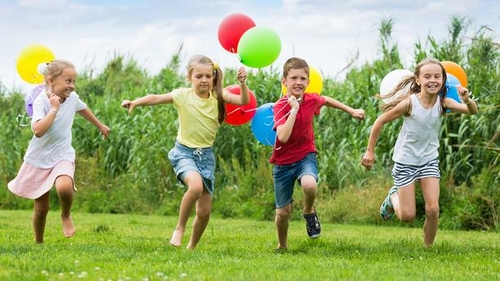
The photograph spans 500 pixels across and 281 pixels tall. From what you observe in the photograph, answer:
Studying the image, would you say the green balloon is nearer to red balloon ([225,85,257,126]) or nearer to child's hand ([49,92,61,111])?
red balloon ([225,85,257,126])

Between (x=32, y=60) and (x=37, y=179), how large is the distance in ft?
7.58

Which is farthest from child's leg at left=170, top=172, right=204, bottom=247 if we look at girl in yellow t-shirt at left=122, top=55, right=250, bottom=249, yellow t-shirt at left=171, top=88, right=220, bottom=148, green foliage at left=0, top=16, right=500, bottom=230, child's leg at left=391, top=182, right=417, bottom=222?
green foliage at left=0, top=16, right=500, bottom=230

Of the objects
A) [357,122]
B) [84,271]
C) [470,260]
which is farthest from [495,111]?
[84,271]

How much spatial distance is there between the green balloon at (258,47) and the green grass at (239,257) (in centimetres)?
182

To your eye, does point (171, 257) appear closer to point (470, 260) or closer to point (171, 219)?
point (470, 260)

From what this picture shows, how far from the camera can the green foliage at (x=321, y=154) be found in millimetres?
13008

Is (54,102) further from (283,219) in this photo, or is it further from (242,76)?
(283,219)

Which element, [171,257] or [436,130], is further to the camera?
[436,130]

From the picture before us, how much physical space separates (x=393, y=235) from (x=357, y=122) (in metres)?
4.61

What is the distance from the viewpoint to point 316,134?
15.0 meters

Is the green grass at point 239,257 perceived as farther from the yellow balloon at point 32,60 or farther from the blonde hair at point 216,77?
the yellow balloon at point 32,60

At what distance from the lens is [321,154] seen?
47.8ft

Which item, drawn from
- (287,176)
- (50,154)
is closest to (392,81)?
(287,176)

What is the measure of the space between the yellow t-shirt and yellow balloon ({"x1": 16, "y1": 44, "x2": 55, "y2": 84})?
2.62 meters
